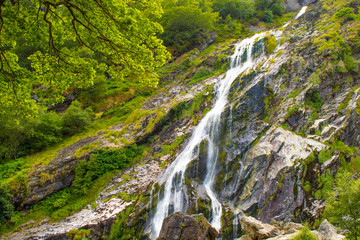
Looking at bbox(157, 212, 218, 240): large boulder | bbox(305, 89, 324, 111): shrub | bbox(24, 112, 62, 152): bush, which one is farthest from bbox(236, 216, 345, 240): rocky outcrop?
bbox(24, 112, 62, 152): bush

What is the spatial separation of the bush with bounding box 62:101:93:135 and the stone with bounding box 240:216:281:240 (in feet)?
47.6

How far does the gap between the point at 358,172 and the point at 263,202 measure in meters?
5.83

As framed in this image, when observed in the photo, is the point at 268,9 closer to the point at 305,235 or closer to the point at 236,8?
the point at 236,8

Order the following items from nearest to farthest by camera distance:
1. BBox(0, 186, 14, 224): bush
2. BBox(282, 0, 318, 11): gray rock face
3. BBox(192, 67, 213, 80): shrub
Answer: BBox(0, 186, 14, 224): bush
BBox(192, 67, 213, 80): shrub
BBox(282, 0, 318, 11): gray rock face

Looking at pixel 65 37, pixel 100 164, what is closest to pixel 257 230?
pixel 65 37

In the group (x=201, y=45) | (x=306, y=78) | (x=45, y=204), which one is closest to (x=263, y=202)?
(x=306, y=78)

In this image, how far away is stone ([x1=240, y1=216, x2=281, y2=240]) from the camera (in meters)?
8.39

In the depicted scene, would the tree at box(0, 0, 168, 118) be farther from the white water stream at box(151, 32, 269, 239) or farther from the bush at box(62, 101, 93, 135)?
the bush at box(62, 101, 93, 135)

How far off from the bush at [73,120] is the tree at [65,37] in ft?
35.1

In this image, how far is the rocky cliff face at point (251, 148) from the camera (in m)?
11.2

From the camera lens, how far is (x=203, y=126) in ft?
53.3

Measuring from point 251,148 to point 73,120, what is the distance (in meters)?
14.5

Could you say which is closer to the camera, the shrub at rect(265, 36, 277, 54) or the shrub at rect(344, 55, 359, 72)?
the shrub at rect(344, 55, 359, 72)

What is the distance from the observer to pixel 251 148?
44.1 ft
